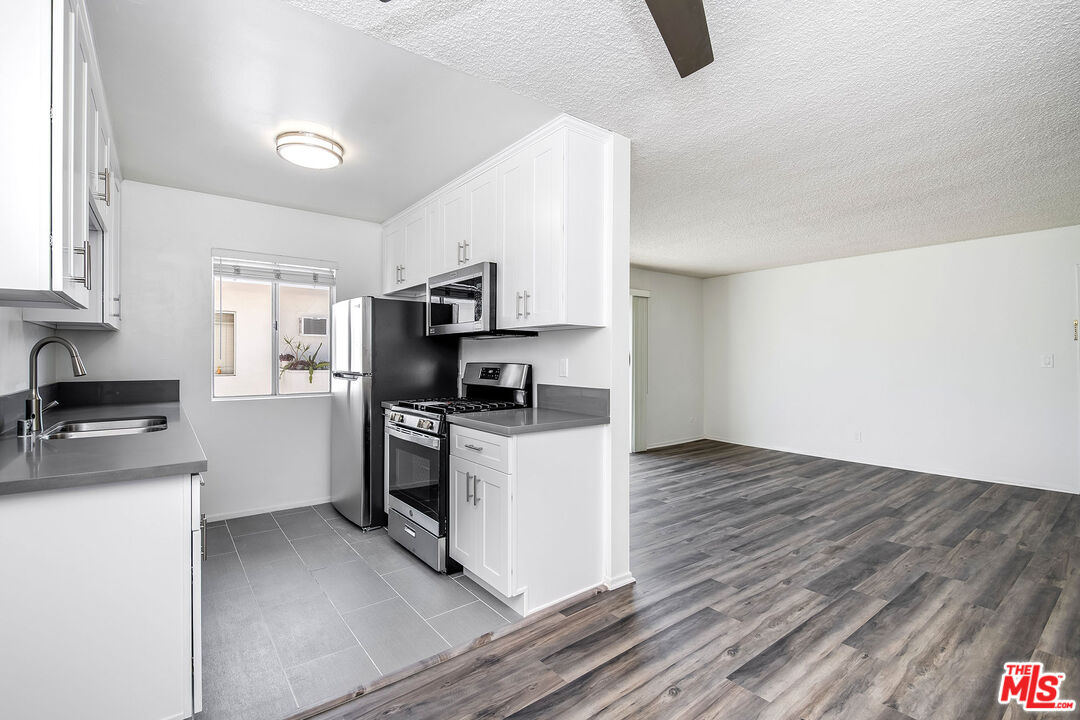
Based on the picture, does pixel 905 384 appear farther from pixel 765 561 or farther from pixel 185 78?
pixel 185 78

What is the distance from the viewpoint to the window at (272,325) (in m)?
3.90

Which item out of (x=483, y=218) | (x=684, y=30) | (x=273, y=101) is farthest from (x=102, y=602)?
(x=483, y=218)

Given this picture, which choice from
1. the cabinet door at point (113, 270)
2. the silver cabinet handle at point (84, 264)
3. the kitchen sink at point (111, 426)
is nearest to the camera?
the silver cabinet handle at point (84, 264)

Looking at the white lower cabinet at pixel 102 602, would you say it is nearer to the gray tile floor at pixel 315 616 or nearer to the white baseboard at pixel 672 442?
the gray tile floor at pixel 315 616

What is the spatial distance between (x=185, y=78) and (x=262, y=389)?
99.9 inches

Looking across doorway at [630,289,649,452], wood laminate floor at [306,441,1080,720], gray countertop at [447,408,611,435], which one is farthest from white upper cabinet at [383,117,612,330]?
doorway at [630,289,649,452]

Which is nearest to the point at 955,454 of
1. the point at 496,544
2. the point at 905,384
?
the point at 905,384

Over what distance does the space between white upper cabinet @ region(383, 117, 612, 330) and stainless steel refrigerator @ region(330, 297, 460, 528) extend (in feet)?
3.01

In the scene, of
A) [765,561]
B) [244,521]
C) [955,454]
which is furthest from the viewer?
[955,454]

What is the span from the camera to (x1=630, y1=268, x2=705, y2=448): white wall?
22.1 feet

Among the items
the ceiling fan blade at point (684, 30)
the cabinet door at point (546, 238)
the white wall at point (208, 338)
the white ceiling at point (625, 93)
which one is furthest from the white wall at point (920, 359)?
the white wall at point (208, 338)

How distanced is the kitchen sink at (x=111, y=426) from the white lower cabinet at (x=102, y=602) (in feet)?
3.36

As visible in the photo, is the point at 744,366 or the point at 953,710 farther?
the point at 744,366

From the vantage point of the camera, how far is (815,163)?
3.12 metres
